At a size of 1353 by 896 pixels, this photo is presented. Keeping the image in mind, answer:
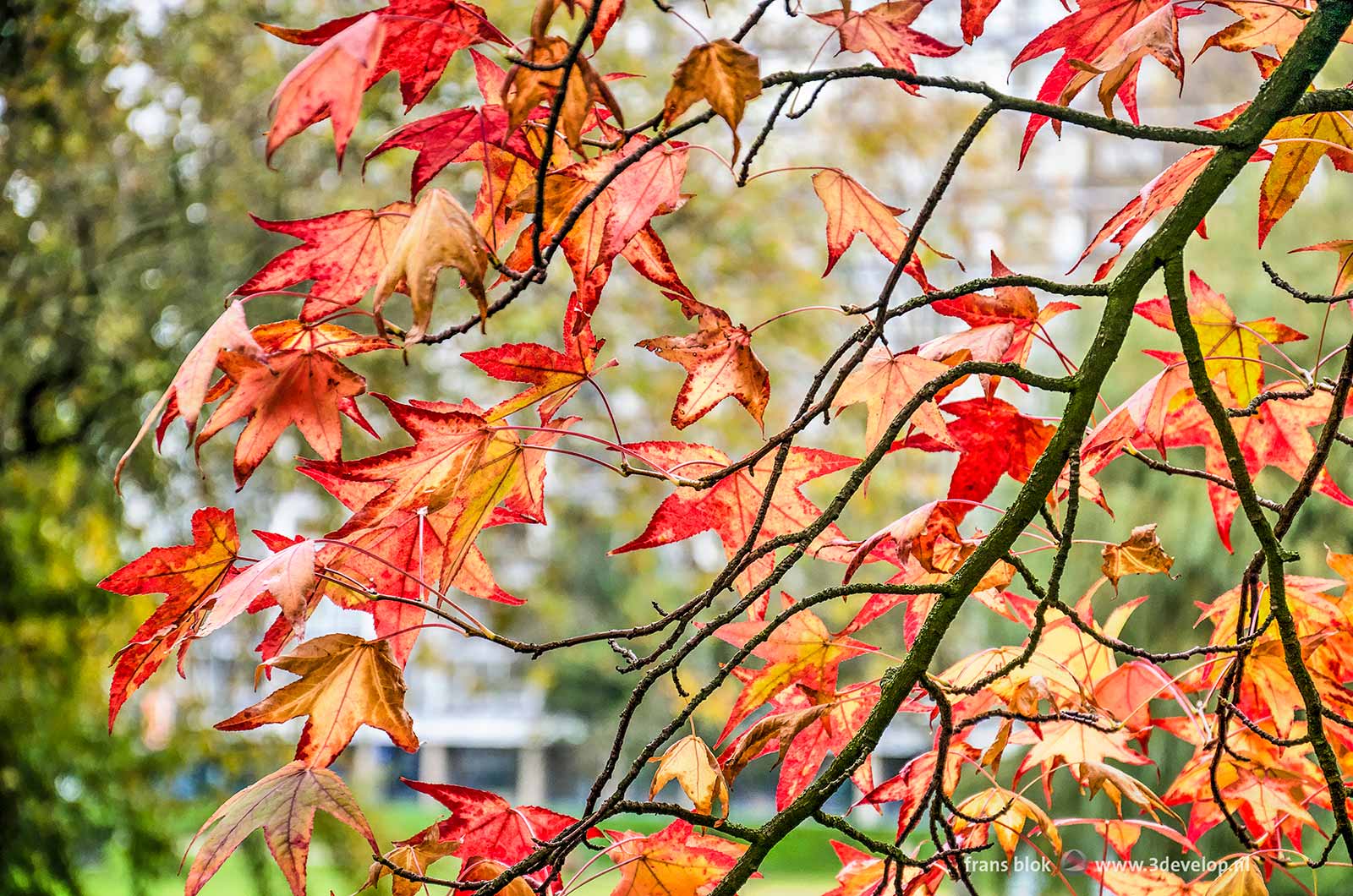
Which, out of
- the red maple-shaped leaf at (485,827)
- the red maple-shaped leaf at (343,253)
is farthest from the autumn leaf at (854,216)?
the red maple-shaped leaf at (485,827)

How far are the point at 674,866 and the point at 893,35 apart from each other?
0.42m

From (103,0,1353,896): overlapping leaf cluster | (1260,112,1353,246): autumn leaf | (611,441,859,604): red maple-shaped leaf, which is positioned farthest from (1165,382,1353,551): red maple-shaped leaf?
(611,441,859,604): red maple-shaped leaf

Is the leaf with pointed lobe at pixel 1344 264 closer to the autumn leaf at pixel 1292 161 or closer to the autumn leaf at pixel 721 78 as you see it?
the autumn leaf at pixel 1292 161

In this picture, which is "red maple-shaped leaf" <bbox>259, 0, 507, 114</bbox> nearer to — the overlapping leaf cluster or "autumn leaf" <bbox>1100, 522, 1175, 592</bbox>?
the overlapping leaf cluster

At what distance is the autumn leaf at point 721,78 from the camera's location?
427 mm

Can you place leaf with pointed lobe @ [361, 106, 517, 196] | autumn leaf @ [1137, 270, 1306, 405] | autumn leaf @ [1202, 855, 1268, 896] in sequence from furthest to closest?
autumn leaf @ [1137, 270, 1306, 405], autumn leaf @ [1202, 855, 1268, 896], leaf with pointed lobe @ [361, 106, 517, 196]

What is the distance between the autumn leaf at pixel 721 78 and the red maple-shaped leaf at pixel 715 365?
0.17 meters

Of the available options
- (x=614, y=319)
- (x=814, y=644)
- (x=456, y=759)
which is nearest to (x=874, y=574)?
(x=614, y=319)

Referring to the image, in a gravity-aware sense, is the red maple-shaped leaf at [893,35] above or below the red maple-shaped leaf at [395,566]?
above

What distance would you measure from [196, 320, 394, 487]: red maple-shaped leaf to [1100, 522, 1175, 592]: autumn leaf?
377 mm

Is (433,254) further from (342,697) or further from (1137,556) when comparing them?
(1137,556)

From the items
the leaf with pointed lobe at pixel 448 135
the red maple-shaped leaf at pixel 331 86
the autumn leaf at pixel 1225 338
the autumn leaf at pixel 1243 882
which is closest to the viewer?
the red maple-shaped leaf at pixel 331 86

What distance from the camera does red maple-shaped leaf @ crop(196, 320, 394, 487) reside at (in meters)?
0.54

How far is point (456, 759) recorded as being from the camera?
53.3ft
